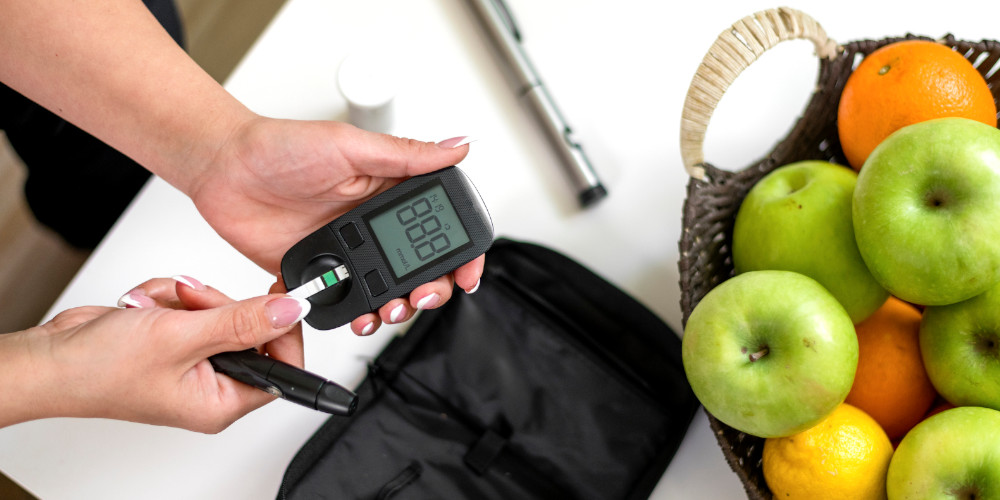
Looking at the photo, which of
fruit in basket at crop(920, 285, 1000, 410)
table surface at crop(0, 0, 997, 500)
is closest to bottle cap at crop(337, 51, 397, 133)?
table surface at crop(0, 0, 997, 500)

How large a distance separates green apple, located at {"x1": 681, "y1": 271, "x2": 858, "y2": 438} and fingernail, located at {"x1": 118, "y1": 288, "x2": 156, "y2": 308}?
524mm

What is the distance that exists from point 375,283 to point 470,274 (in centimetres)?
10

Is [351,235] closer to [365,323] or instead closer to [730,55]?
[365,323]

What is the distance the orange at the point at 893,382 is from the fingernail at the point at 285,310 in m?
0.53

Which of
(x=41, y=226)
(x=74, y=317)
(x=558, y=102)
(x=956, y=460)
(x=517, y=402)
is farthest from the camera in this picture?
(x=41, y=226)

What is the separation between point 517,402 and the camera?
31.2 inches

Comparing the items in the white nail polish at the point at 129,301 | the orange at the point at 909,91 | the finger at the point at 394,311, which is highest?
the orange at the point at 909,91

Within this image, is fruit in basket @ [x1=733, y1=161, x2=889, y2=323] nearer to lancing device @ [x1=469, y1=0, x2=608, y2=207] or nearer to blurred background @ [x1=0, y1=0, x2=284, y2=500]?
lancing device @ [x1=469, y1=0, x2=608, y2=207]

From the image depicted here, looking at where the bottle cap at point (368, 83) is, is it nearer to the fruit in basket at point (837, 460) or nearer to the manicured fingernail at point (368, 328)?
the manicured fingernail at point (368, 328)

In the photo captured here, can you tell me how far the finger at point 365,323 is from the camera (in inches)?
29.6

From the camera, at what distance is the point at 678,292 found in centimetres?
87

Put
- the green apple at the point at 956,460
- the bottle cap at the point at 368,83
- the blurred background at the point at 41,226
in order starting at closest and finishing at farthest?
the green apple at the point at 956,460 < the bottle cap at the point at 368,83 < the blurred background at the point at 41,226

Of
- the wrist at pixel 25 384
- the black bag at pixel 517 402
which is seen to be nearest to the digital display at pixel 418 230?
the black bag at pixel 517 402

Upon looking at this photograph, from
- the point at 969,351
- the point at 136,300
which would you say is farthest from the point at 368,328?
the point at 969,351
